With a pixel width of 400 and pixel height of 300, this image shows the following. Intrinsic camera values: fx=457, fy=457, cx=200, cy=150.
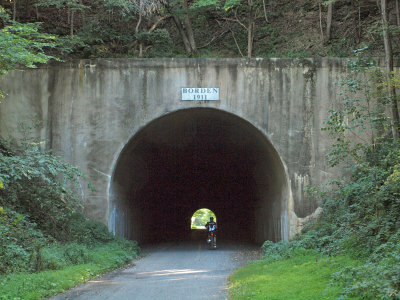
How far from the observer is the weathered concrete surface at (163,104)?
12562 millimetres

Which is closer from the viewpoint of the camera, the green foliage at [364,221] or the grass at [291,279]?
the green foliage at [364,221]

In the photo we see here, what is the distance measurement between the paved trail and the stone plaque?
437 cm

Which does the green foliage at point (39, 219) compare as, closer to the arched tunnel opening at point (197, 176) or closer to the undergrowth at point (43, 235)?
the undergrowth at point (43, 235)

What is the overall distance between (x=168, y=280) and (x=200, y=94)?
231 inches

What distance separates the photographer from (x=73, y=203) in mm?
11008

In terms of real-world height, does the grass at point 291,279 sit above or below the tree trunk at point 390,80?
below

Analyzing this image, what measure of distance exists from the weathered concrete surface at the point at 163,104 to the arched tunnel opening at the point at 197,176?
0.35 metres

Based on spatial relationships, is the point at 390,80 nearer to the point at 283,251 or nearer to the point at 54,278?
the point at 283,251

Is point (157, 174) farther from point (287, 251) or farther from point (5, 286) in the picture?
point (5, 286)

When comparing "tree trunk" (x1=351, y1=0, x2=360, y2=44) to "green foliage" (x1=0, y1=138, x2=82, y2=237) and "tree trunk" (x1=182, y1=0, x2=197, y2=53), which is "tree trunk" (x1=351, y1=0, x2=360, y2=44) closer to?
"tree trunk" (x1=182, y1=0, x2=197, y2=53)

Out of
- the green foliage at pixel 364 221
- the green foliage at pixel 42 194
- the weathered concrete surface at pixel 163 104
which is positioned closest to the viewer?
the green foliage at pixel 364 221

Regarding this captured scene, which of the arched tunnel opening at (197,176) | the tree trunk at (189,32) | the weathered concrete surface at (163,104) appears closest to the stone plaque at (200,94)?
the weathered concrete surface at (163,104)

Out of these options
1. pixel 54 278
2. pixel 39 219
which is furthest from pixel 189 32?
pixel 54 278

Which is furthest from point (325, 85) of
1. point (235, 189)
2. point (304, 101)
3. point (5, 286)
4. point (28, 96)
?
point (235, 189)
